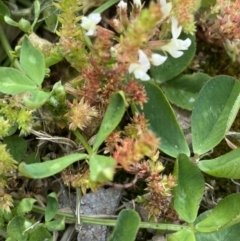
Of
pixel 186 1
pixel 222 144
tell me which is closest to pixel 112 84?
pixel 186 1

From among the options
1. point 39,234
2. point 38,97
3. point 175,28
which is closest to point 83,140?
point 38,97

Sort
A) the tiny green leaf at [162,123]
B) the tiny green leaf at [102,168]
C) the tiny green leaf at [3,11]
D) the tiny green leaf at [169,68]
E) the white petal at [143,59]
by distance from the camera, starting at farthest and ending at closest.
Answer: the tiny green leaf at [169,68] < the tiny green leaf at [3,11] < the tiny green leaf at [162,123] < the white petal at [143,59] < the tiny green leaf at [102,168]

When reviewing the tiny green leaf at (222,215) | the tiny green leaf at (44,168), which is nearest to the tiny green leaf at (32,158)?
the tiny green leaf at (44,168)

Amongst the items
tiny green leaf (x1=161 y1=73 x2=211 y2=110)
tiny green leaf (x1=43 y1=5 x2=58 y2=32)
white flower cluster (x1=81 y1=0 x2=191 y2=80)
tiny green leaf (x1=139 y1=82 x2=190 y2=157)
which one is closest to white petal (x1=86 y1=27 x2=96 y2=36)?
white flower cluster (x1=81 y1=0 x2=191 y2=80)

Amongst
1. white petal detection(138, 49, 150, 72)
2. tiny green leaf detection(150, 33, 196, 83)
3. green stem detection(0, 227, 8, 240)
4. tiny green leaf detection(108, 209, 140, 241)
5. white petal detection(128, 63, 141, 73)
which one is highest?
white petal detection(138, 49, 150, 72)

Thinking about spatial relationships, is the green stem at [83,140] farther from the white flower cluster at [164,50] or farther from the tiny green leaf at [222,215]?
the tiny green leaf at [222,215]

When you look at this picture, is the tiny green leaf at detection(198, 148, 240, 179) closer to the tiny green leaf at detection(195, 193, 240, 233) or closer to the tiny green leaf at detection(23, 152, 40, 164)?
the tiny green leaf at detection(195, 193, 240, 233)
